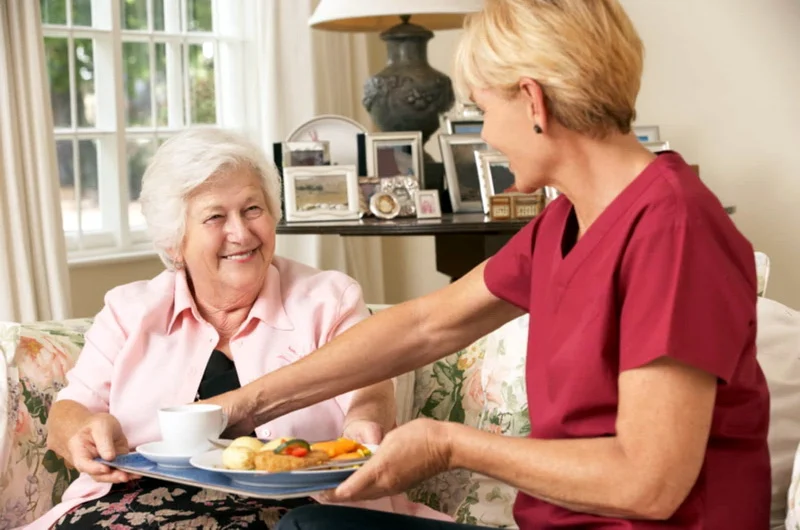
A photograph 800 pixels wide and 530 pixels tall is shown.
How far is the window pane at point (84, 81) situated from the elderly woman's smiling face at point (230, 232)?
2.03m

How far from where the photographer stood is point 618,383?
4.44 feet

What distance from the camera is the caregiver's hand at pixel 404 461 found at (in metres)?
1.42

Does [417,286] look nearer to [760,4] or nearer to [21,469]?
[760,4]

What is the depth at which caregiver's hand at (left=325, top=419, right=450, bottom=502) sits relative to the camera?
1.42 m

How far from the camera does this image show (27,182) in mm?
3420

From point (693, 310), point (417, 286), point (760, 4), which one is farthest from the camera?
point (417, 286)

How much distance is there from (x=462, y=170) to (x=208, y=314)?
1.42 metres

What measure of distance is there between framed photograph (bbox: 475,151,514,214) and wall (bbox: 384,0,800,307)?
915 mm

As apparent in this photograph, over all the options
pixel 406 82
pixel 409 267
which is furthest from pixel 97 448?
pixel 409 267

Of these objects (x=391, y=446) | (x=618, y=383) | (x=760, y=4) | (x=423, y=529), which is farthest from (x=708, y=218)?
(x=760, y=4)

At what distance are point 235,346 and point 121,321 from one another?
23 cm

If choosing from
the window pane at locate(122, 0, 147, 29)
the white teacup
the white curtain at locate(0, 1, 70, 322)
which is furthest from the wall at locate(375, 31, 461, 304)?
the white teacup

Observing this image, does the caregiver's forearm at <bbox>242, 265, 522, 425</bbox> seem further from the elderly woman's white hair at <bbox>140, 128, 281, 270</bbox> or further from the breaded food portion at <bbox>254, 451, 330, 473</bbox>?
the elderly woman's white hair at <bbox>140, 128, 281, 270</bbox>

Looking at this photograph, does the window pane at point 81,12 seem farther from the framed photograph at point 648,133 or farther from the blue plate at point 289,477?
the blue plate at point 289,477
